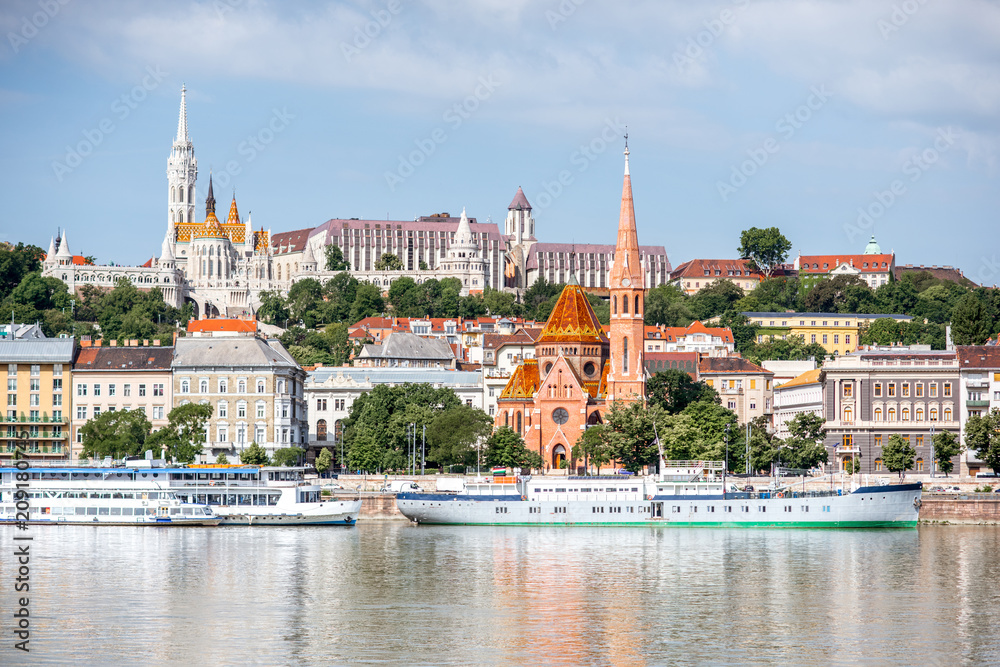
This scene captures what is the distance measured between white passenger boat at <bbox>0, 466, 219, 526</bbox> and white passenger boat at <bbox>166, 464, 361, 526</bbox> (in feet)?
3.60

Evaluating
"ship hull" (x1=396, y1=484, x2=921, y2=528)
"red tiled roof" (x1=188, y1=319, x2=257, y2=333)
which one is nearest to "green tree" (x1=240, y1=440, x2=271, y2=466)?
"ship hull" (x1=396, y1=484, x2=921, y2=528)

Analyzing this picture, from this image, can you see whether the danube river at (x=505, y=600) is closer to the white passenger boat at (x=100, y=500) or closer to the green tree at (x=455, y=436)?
the white passenger boat at (x=100, y=500)

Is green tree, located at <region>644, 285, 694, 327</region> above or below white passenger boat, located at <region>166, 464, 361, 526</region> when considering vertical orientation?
above

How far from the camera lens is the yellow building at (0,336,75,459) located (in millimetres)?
113688

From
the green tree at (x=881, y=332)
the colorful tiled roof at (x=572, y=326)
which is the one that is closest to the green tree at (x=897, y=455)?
the colorful tiled roof at (x=572, y=326)

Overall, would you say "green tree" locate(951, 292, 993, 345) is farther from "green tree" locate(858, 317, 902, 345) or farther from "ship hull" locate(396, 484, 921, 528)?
"ship hull" locate(396, 484, 921, 528)

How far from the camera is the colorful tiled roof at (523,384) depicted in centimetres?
12525

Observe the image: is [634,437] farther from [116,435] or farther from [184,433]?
[116,435]

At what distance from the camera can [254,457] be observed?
107 metres

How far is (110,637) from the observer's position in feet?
150

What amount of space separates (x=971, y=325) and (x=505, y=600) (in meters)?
93.5

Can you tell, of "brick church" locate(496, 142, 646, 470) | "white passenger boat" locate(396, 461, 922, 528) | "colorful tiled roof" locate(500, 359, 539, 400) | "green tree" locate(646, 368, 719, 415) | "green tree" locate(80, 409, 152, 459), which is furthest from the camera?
"colorful tiled roof" locate(500, 359, 539, 400)

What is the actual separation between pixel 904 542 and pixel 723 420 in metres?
34.3

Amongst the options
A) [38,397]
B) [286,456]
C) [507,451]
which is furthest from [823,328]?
[38,397]
